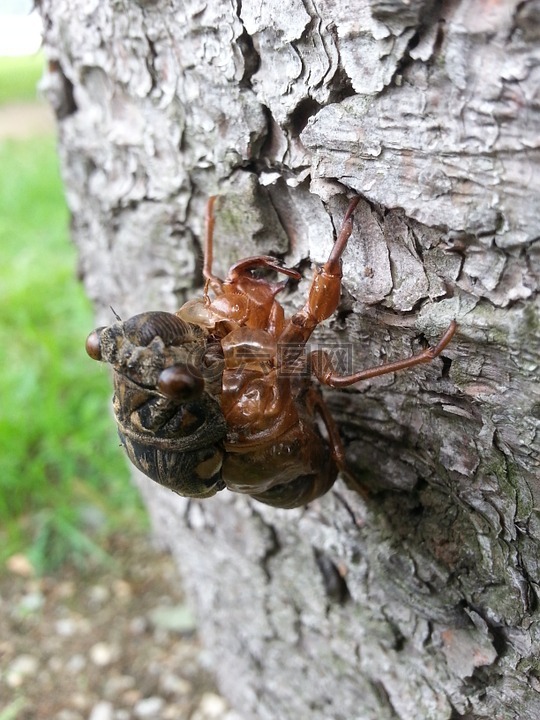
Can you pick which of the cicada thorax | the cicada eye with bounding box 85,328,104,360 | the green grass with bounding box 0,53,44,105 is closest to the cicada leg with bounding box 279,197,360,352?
the cicada thorax

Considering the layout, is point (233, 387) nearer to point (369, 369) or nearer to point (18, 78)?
point (369, 369)

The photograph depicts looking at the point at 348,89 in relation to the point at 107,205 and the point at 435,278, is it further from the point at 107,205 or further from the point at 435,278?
the point at 107,205

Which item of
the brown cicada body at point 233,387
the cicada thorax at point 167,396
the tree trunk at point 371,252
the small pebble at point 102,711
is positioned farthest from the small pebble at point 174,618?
the cicada thorax at point 167,396

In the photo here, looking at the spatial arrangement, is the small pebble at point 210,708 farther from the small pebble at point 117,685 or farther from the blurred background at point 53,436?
the blurred background at point 53,436

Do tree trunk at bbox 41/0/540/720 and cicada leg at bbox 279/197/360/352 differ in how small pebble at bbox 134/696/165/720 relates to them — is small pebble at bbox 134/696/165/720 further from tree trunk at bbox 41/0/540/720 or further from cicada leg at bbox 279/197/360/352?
cicada leg at bbox 279/197/360/352

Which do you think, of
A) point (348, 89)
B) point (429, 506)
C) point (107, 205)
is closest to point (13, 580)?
point (107, 205)

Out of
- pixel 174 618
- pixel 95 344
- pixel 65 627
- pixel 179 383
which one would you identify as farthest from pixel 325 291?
pixel 65 627
